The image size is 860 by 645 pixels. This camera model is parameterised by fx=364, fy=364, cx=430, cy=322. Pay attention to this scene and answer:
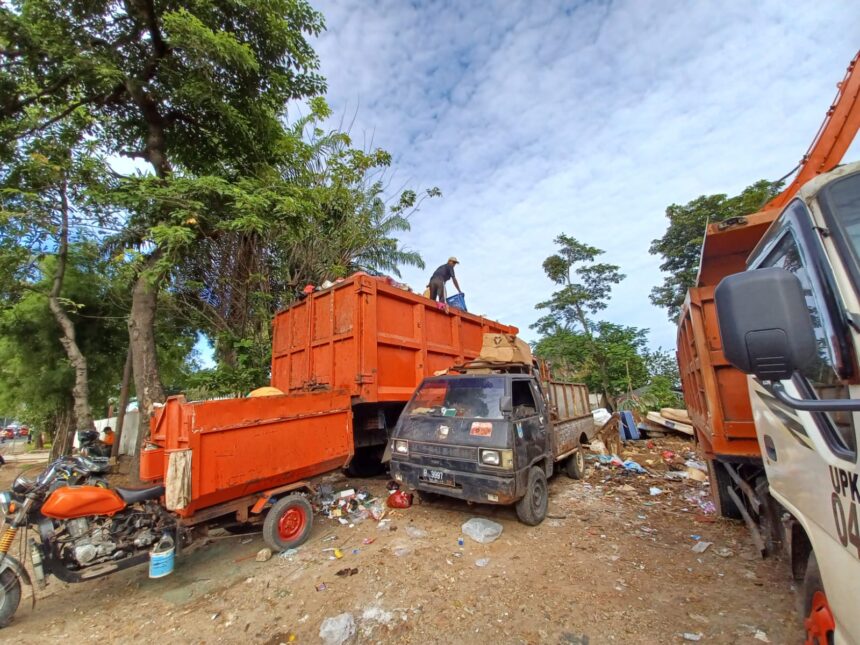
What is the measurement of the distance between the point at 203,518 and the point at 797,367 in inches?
159

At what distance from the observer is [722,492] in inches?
147

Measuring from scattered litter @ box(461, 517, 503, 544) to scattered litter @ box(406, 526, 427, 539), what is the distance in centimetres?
43

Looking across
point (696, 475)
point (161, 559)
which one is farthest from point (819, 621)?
point (696, 475)

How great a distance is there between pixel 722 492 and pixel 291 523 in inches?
175

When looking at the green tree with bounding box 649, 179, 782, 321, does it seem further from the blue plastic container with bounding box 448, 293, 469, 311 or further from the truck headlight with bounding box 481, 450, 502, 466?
the truck headlight with bounding box 481, 450, 502, 466

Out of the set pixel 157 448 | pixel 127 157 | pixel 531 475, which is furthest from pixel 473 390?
pixel 127 157

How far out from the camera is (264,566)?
11.2 ft

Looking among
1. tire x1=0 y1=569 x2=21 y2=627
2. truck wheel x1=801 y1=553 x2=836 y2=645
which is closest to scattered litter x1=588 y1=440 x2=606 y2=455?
truck wheel x1=801 y1=553 x2=836 y2=645

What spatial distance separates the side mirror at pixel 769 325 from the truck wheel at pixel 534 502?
10.7ft

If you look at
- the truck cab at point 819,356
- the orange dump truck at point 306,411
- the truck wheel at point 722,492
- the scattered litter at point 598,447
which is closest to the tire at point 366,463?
the orange dump truck at point 306,411

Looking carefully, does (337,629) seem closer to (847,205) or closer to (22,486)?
(22,486)

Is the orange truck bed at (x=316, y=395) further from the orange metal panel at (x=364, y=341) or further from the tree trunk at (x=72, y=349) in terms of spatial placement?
the tree trunk at (x=72, y=349)

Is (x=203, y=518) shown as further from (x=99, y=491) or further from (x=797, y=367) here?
(x=797, y=367)

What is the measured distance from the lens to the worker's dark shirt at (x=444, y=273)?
7422mm
